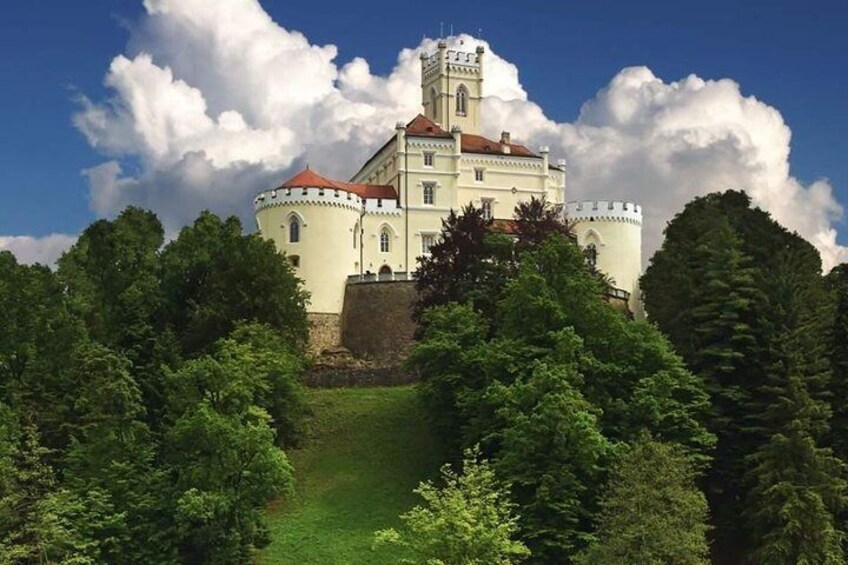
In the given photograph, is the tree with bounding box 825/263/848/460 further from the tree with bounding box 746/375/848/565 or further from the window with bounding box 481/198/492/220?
the window with bounding box 481/198/492/220

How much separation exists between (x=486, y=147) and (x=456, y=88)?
699cm

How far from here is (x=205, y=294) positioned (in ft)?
192

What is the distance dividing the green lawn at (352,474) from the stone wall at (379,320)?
7826mm

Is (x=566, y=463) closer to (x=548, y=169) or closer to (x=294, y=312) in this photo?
(x=294, y=312)

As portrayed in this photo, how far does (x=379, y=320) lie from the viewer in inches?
2771

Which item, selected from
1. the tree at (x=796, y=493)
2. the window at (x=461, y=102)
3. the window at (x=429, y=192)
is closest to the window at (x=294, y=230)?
the window at (x=429, y=192)

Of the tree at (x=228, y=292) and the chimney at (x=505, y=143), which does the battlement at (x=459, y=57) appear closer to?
the chimney at (x=505, y=143)

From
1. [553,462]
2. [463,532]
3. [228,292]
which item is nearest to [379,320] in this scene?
[228,292]

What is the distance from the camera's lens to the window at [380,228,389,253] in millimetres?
75375

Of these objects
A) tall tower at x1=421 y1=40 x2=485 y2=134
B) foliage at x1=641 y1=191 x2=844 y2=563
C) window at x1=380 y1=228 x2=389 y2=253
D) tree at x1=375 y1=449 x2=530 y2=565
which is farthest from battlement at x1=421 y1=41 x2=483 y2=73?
tree at x1=375 y1=449 x2=530 y2=565

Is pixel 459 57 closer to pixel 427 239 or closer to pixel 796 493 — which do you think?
pixel 427 239

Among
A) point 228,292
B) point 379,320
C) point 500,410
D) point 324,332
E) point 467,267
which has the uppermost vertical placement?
point 467,267

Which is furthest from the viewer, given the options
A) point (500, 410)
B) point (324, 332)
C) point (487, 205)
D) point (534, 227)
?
point (487, 205)

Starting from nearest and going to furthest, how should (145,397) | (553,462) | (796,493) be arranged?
(796,493) < (553,462) < (145,397)
